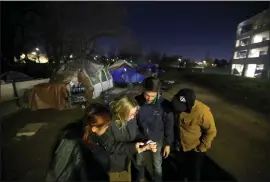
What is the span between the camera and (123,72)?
15109 millimetres

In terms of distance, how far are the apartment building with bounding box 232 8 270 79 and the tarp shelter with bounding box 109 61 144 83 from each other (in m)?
20.7

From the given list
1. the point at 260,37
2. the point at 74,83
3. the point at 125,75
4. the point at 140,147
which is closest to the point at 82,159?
the point at 140,147

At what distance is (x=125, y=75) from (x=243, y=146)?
10.9 metres

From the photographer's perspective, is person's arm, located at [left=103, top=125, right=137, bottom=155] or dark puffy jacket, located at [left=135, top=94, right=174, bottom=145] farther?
dark puffy jacket, located at [left=135, top=94, right=174, bottom=145]

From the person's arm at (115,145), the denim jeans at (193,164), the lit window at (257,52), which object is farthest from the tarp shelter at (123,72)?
the lit window at (257,52)

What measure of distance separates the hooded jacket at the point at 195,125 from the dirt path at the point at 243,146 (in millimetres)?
1622

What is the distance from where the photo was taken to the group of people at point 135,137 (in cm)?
201

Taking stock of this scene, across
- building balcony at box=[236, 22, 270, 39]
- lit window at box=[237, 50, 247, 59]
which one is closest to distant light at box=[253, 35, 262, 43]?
building balcony at box=[236, 22, 270, 39]

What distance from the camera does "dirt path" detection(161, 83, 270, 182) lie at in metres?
3.71

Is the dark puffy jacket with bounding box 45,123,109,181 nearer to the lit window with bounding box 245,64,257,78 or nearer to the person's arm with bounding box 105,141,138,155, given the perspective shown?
the person's arm with bounding box 105,141,138,155

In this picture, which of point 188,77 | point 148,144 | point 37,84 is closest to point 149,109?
point 148,144

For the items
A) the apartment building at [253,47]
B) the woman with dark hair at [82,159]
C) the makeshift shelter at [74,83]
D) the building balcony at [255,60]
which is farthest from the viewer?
the apartment building at [253,47]

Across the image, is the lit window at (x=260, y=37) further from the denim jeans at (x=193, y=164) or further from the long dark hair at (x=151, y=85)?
the long dark hair at (x=151, y=85)

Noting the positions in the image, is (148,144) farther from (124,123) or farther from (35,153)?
(35,153)
